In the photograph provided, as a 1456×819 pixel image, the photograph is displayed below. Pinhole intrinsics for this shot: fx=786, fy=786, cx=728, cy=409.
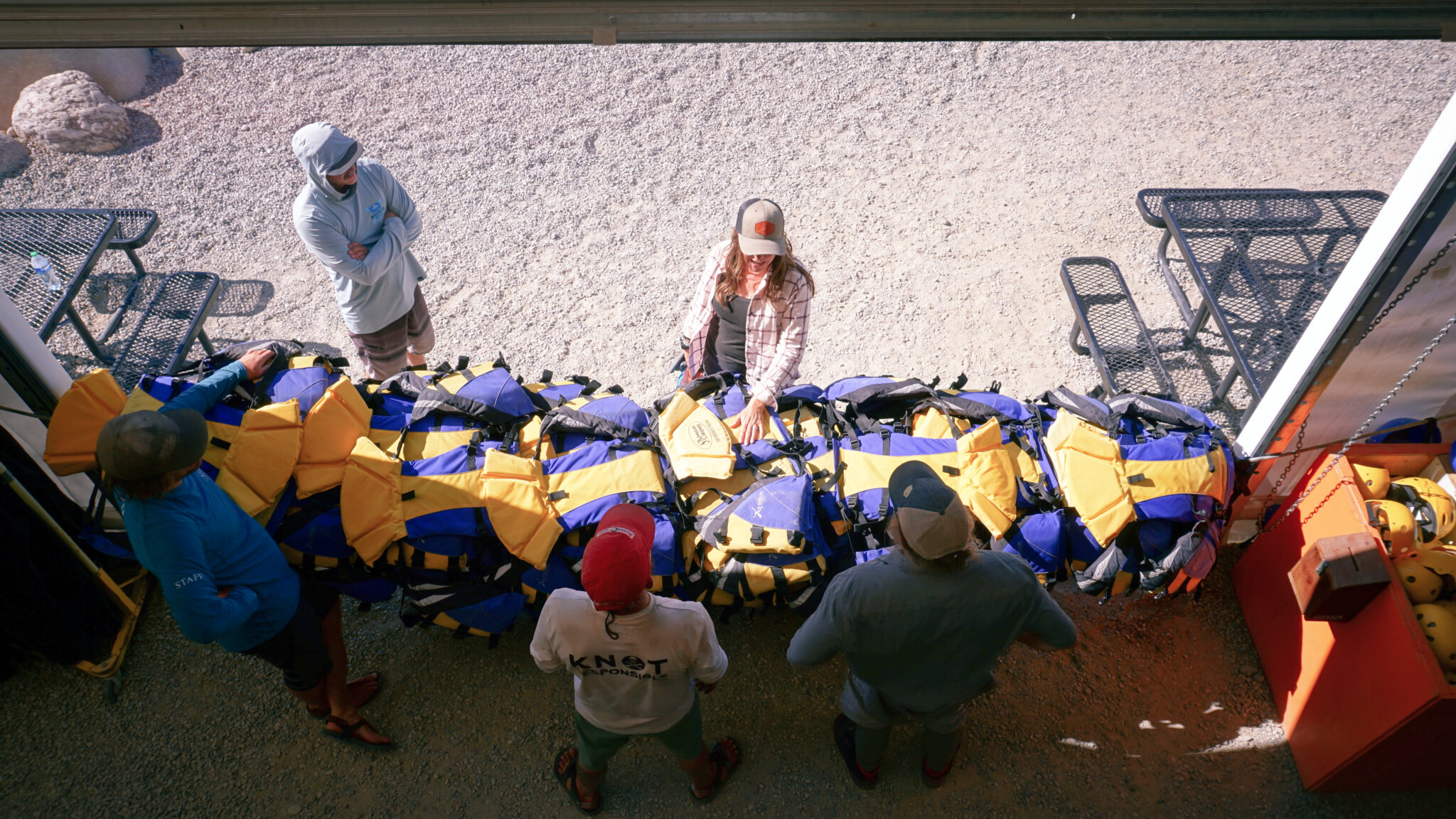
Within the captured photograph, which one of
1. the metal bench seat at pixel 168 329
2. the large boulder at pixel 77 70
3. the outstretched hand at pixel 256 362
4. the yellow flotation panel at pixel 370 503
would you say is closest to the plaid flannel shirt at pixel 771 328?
the yellow flotation panel at pixel 370 503

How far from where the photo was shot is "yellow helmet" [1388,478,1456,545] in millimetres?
3506

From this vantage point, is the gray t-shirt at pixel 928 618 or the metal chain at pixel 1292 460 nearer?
the gray t-shirt at pixel 928 618

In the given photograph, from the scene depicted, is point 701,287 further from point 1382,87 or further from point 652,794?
point 1382,87

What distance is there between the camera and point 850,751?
Answer: 3.41 m

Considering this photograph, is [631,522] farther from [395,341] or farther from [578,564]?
A: [395,341]

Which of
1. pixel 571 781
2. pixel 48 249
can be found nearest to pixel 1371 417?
pixel 571 781

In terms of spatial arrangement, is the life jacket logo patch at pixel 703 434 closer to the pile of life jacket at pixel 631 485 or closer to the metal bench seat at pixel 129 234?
the pile of life jacket at pixel 631 485

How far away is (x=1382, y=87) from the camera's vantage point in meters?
7.59

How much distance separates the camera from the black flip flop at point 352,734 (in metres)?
3.43

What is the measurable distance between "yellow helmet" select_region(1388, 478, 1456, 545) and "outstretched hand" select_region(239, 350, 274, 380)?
5195 millimetres

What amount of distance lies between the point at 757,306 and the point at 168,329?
391 cm

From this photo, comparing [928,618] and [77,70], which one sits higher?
[928,618]

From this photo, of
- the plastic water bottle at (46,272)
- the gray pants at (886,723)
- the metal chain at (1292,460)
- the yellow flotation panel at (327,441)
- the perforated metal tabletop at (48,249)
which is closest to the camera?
the gray pants at (886,723)

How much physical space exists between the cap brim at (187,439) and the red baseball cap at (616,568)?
4.39ft
